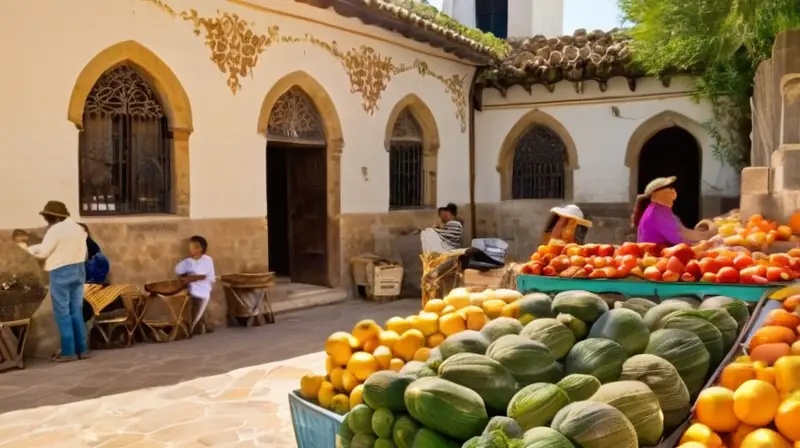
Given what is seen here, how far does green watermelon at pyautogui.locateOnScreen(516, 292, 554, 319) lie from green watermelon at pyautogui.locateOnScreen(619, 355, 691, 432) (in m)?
0.79

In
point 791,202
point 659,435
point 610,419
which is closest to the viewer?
point 610,419

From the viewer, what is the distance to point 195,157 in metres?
8.73

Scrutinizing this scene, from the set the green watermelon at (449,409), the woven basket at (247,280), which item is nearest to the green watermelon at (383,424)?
the green watermelon at (449,409)

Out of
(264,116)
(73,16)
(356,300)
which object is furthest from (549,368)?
(356,300)

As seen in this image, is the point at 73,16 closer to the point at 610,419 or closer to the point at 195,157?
the point at 195,157

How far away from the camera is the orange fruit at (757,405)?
2420 millimetres

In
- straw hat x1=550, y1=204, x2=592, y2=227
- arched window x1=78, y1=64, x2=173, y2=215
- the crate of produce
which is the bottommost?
the crate of produce

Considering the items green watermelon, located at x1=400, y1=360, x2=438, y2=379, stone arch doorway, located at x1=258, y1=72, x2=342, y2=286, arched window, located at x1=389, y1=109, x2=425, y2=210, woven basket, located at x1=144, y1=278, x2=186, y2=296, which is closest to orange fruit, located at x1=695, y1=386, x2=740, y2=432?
green watermelon, located at x1=400, y1=360, x2=438, y2=379

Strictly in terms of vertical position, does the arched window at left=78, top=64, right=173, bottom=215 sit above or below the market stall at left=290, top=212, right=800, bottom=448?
above

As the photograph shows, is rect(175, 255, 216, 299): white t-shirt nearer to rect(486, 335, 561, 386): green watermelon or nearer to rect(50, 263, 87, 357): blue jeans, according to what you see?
rect(50, 263, 87, 357): blue jeans

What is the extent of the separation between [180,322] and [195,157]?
202 cm

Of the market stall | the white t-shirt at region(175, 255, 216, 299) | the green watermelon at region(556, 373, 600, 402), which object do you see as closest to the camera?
the market stall

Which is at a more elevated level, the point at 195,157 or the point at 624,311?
the point at 195,157

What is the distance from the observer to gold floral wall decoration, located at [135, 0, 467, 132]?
8844mm
